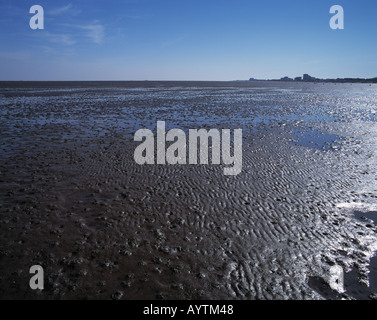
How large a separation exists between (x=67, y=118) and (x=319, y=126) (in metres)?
24.6

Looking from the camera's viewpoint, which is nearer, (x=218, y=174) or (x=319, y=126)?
(x=218, y=174)

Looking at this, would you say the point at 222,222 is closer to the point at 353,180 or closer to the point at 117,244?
the point at 117,244

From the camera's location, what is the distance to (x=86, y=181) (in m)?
9.79

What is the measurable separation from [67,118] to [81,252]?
2123 centimetres

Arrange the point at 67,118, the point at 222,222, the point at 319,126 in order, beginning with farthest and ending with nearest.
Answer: the point at 67,118, the point at 319,126, the point at 222,222

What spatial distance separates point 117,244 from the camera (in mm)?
6148

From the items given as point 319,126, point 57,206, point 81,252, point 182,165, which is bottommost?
point 81,252

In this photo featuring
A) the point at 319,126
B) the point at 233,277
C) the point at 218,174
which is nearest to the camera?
the point at 233,277

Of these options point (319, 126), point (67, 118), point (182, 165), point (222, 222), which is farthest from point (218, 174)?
point (67, 118)

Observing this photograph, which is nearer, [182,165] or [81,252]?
[81,252]

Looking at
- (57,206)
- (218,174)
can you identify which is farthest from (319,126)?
(57,206)
